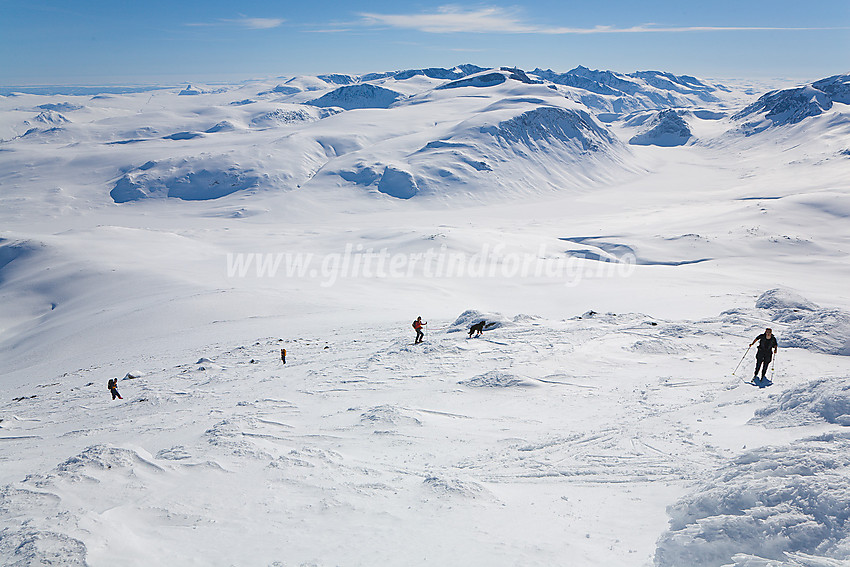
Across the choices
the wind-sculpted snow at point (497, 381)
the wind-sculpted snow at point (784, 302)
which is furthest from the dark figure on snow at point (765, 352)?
the wind-sculpted snow at point (784, 302)

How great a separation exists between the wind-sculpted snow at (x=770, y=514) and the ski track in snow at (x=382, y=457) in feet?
1.65

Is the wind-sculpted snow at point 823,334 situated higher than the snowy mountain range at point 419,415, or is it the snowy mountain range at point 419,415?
the wind-sculpted snow at point 823,334

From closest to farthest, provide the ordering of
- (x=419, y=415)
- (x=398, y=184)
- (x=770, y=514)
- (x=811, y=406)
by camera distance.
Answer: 1. (x=770, y=514)
2. (x=811, y=406)
3. (x=419, y=415)
4. (x=398, y=184)

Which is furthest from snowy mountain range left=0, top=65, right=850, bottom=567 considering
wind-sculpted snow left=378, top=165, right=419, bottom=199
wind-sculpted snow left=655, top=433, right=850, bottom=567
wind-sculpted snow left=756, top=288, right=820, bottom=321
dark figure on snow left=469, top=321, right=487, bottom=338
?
wind-sculpted snow left=378, top=165, right=419, bottom=199

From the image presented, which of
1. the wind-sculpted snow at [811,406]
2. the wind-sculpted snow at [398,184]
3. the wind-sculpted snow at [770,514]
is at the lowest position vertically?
the wind-sculpted snow at [770,514]

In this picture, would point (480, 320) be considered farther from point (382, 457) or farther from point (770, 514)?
point (770, 514)

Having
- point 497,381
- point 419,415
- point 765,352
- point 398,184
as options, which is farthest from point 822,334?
point 398,184

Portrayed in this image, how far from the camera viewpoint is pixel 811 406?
861cm

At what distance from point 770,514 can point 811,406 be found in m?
3.76

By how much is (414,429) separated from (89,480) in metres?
5.81

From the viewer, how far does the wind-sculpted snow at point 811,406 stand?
815cm

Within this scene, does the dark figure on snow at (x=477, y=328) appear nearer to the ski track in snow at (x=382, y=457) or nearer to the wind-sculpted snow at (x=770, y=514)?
the ski track in snow at (x=382, y=457)

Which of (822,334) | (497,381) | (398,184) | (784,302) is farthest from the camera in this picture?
(398,184)

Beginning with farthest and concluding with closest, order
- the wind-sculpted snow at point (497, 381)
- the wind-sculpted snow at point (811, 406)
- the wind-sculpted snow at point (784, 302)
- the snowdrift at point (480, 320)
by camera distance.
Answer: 1. the wind-sculpted snow at point (784, 302)
2. the snowdrift at point (480, 320)
3. the wind-sculpted snow at point (497, 381)
4. the wind-sculpted snow at point (811, 406)
